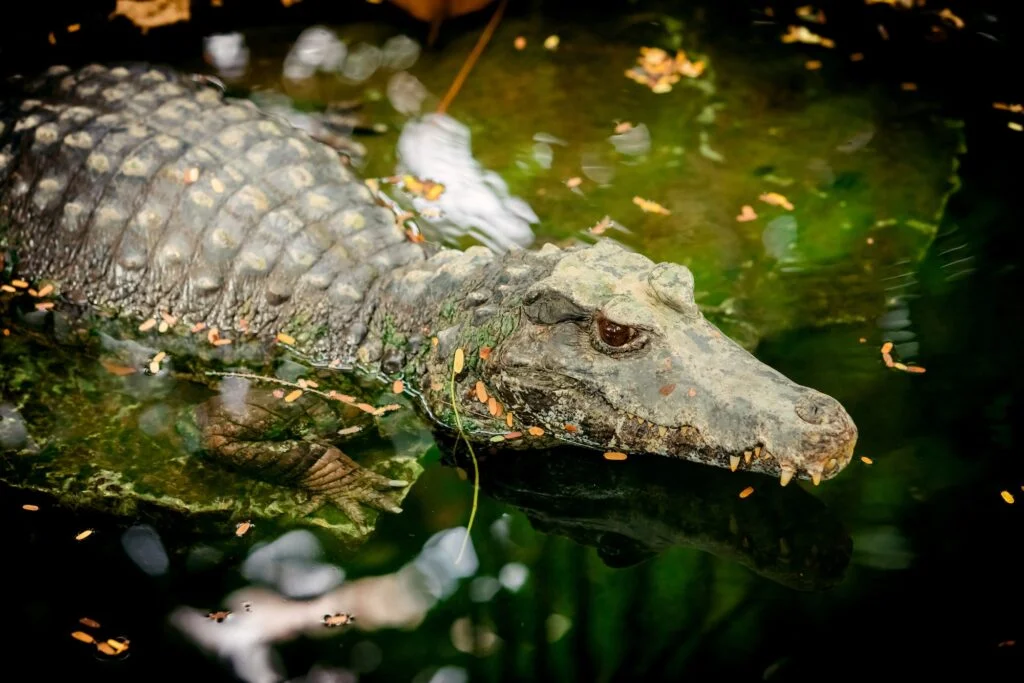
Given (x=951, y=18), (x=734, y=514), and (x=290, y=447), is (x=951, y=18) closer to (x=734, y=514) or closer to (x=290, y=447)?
(x=734, y=514)

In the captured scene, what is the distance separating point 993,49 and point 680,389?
464 cm

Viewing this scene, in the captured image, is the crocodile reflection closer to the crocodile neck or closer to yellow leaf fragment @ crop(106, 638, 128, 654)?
the crocodile neck

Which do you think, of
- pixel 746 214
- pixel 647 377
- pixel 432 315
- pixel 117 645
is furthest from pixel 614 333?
pixel 117 645

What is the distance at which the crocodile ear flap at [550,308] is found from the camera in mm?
3588

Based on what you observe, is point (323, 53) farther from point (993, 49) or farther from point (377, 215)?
point (993, 49)

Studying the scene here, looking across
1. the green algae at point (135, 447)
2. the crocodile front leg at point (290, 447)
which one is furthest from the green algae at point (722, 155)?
the green algae at point (135, 447)

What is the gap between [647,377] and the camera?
358 centimetres

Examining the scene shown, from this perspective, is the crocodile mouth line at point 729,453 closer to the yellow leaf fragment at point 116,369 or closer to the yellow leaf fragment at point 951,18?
the yellow leaf fragment at point 116,369

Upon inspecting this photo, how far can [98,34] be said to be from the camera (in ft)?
20.3

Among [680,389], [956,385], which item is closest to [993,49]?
[956,385]

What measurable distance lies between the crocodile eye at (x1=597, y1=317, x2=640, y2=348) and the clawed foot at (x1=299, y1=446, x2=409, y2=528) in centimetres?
109

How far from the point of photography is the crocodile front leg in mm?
3738

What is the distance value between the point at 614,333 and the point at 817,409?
0.84m

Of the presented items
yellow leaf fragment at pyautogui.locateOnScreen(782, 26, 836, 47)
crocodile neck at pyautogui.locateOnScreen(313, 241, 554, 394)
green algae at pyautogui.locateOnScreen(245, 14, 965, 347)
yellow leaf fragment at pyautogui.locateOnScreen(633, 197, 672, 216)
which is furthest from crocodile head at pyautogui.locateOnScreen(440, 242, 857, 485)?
yellow leaf fragment at pyautogui.locateOnScreen(782, 26, 836, 47)
